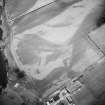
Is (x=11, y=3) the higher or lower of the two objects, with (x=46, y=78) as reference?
higher

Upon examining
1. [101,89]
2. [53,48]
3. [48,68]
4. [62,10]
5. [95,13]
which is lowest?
[101,89]

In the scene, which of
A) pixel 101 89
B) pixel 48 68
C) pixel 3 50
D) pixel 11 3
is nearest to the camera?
pixel 101 89

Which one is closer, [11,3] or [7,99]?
[7,99]

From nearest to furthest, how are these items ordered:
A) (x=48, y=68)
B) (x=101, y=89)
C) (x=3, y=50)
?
(x=101, y=89) < (x=48, y=68) < (x=3, y=50)

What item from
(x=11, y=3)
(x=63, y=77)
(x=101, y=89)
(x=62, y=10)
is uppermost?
(x=11, y=3)

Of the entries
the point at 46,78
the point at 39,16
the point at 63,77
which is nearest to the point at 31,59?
the point at 46,78

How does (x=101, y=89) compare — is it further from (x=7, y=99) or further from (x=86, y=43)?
(x=7, y=99)

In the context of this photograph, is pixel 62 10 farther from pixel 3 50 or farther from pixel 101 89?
pixel 101 89

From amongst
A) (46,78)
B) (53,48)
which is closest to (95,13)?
(53,48)

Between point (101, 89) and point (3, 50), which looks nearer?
point (101, 89)

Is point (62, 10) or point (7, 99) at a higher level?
Answer: point (62, 10)
